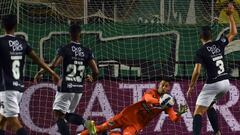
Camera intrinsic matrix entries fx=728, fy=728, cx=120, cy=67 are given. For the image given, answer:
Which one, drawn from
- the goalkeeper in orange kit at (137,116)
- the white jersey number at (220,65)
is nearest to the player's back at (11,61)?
the goalkeeper in orange kit at (137,116)

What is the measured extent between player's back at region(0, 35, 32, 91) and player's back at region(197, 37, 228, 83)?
126 inches

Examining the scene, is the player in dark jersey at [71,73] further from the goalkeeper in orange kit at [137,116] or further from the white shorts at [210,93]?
the white shorts at [210,93]

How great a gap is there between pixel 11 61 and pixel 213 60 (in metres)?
3.57

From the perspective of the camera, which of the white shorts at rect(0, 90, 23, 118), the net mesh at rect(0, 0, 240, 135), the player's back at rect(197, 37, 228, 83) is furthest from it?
the net mesh at rect(0, 0, 240, 135)

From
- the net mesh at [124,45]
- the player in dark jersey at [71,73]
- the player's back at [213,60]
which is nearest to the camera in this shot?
the player's back at [213,60]

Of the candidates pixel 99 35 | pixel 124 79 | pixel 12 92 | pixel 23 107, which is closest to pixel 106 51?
pixel 99 35

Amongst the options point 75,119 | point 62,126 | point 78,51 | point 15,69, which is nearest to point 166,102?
point 75,119

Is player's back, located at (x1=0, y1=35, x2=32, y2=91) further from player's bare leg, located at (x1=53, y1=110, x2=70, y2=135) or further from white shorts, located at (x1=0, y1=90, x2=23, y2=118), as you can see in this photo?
player's bare leg, located at (x1=53, y1=110, x2=70, y2=135)

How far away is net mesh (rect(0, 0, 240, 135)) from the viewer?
46.1 feet

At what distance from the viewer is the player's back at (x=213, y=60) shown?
37.8 feet

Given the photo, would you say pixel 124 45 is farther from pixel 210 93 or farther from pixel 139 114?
pixel 210 93

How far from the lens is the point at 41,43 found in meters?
15.2

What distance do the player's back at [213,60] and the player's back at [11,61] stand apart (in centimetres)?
320

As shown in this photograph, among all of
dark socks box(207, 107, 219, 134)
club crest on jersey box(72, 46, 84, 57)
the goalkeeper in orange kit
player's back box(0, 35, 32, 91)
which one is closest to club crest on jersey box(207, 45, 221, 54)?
the goalkeeper in orange kit
